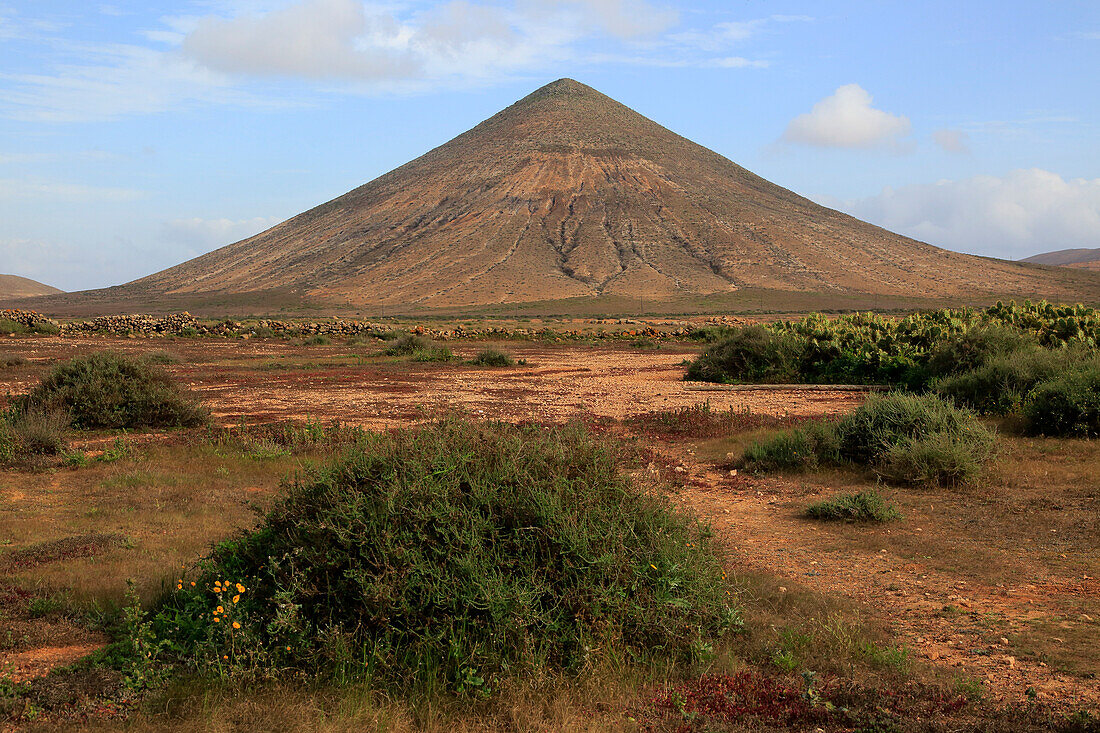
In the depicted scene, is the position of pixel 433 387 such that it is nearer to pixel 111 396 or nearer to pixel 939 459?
pixel 111 396

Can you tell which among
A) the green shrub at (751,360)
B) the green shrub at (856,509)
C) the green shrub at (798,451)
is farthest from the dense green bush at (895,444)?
the green shrub at (751,360)

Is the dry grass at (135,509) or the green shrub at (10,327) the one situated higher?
the green shrub at (10,327)

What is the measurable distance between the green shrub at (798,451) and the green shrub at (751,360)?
10.4 m

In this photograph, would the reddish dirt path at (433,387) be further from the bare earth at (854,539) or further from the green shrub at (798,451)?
the green shrub at (798,451)

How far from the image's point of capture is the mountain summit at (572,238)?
10281cm

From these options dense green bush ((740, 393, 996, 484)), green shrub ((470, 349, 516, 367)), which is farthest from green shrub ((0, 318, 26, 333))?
dense green bush ((740, 393, 996, 484))

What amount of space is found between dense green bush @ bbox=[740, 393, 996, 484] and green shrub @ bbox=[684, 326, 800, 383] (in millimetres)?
10222

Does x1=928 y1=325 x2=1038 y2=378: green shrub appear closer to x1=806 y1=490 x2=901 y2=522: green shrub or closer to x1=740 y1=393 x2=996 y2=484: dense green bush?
x1=740 y1=393 x2=996 y2=484: dense green bush

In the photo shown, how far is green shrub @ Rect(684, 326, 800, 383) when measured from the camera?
70.6ft

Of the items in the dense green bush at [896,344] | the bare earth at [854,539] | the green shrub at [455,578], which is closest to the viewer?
the green shrub at [455,578]

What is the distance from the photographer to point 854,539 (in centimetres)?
765

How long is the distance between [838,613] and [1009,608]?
136 cm

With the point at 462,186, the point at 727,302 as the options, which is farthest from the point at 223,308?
the point at 727,302

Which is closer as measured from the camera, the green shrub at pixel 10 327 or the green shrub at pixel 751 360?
the green shrub at pixel 751 360
